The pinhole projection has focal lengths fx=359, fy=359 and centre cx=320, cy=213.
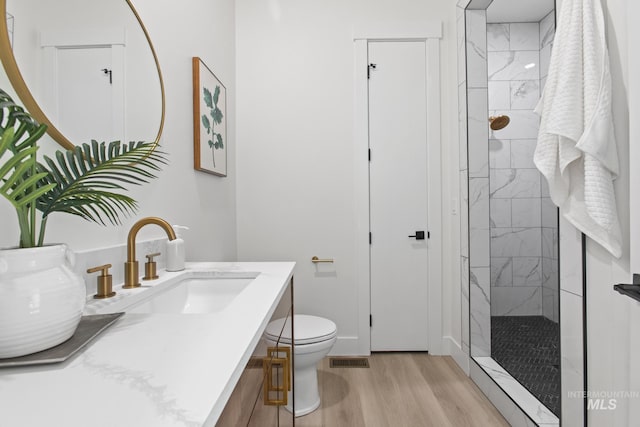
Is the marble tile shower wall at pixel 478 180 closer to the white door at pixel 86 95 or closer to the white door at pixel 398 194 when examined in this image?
the white door at pixel 398 194

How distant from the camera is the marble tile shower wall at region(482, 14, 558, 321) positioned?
337 cm

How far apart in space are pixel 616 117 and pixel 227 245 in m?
2.14

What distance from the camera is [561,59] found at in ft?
4.16

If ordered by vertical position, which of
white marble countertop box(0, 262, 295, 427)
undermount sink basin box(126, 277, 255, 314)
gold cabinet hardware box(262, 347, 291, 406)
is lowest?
gold cabinet hardware box(262, 347, 291, 406)

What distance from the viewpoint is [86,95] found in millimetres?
1069

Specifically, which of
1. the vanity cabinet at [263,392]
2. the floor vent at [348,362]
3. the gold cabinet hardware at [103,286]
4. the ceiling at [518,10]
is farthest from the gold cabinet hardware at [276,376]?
the ceiling at [518,10]

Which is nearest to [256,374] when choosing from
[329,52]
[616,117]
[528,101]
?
[616,117]

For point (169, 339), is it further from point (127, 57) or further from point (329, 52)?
point (329, 52)

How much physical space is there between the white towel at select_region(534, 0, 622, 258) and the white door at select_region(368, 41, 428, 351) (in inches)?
51.0

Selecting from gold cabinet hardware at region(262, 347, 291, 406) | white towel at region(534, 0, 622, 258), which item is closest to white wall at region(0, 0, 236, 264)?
gold cabinet hardware at region(262, 347, 291, 406)

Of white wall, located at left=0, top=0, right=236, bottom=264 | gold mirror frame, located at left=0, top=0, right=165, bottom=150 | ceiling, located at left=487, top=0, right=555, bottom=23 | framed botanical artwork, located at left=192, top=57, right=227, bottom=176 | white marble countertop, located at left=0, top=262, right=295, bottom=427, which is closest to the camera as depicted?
white marble countertop, located at left=0, top=262, right=295, bottom=427

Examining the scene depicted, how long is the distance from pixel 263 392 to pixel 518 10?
12.1ft

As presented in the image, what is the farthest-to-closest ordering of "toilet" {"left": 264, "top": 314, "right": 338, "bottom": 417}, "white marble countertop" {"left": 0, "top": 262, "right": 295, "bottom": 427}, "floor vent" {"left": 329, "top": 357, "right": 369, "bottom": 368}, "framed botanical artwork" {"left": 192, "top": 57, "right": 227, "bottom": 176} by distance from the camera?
"floor vent" {"left": 329, "top": 357, "right": 369, "bottom": 368}
"framed botanical artwork" {"left": 192, "top": 57, "right": 227, "bottom": 176}
"toilet" {"left": 264, "top": 314, "right": 338, "bottom": 417}
"white marble countertop" {"left": 0, "top": 262, "right": 295, "bottom": 427}

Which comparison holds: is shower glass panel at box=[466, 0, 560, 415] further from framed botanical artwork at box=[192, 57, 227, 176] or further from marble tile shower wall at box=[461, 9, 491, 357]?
framed botanical artwork at box=[192, 57, 227, 176]
